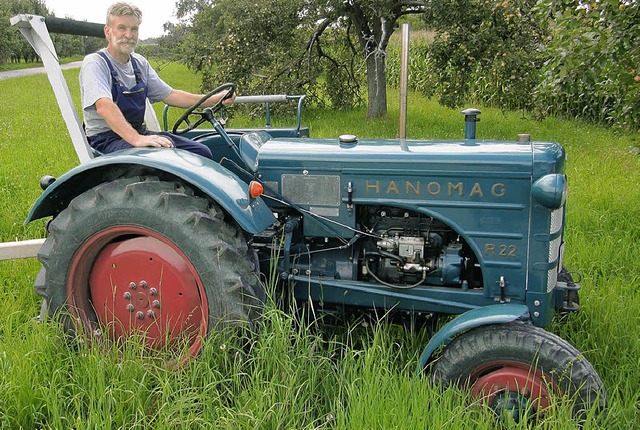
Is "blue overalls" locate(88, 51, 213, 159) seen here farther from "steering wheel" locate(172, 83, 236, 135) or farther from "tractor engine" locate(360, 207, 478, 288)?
"tractor engine" locate(360, 207, 478, 288)

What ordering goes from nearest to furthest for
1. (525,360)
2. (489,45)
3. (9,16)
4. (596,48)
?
(525,360)
(596,48)
(489,45)
(9,16)

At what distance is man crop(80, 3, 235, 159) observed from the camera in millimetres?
2900

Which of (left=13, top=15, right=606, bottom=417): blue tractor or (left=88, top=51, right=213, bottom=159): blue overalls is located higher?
(left=88, top=51, right=213, bottom=159): blue overalls

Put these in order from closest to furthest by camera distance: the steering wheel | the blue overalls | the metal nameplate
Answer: the metal nameplate, the steering wheel, the blue overalls

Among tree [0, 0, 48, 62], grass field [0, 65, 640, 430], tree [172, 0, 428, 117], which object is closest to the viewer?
grass field [0, 65, 640, 430]

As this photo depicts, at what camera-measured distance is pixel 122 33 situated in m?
3.08

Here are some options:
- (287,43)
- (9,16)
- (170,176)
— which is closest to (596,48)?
(170,176)

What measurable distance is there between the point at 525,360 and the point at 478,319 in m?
0.24

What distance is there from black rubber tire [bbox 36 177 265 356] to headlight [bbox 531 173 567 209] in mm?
1292

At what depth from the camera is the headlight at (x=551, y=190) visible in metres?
2.43

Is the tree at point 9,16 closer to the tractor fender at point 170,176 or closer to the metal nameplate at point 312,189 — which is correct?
the tractor fender at point 170,176

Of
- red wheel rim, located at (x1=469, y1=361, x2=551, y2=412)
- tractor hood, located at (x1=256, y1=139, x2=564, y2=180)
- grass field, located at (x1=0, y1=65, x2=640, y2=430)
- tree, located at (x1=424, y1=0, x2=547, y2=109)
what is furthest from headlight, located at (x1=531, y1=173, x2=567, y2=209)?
tree, located at (x1=424, y1=0, x2=547, y2=109)

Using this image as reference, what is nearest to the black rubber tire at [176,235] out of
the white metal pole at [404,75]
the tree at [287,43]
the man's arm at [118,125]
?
the man's arm at [118,125]

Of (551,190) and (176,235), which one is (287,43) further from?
(551,190)
